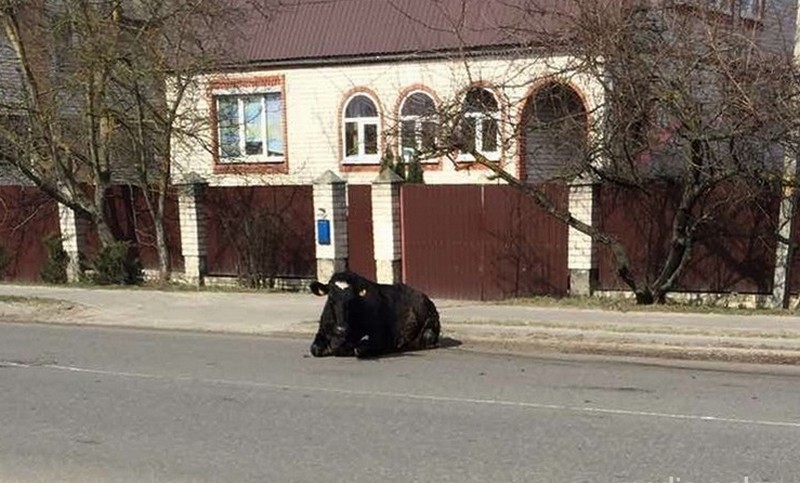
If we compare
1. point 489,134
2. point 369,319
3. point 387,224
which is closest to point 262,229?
point 387,224

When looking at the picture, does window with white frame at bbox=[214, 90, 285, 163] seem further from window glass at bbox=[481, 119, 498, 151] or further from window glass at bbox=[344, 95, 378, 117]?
window glass at bbox=[481, 119, 498, 151]

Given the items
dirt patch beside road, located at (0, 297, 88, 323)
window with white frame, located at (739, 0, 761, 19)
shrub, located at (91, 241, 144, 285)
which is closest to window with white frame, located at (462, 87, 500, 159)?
window with white frame, located at (739, 0, 761, 19)

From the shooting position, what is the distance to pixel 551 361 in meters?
9.90

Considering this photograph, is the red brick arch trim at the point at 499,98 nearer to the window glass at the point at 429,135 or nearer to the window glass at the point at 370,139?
the window glass at the point at 429,135

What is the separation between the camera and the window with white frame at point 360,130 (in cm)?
2436

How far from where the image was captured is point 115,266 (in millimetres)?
Result: 18469

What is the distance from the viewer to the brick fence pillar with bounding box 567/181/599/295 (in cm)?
1464

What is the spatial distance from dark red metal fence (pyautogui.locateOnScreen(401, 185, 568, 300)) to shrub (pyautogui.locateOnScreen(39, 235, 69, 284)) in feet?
26.9

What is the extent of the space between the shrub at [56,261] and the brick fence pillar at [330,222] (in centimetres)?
648

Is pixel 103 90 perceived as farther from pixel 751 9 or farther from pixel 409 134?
pixel 751 9

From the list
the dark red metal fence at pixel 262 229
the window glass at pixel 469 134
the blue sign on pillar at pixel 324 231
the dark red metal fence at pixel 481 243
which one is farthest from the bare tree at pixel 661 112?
the dark red metal fence at pixel 262 229

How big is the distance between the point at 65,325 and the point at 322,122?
12386 mm

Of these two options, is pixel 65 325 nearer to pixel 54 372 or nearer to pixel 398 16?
pixel 54 372

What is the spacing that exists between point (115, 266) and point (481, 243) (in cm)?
788
